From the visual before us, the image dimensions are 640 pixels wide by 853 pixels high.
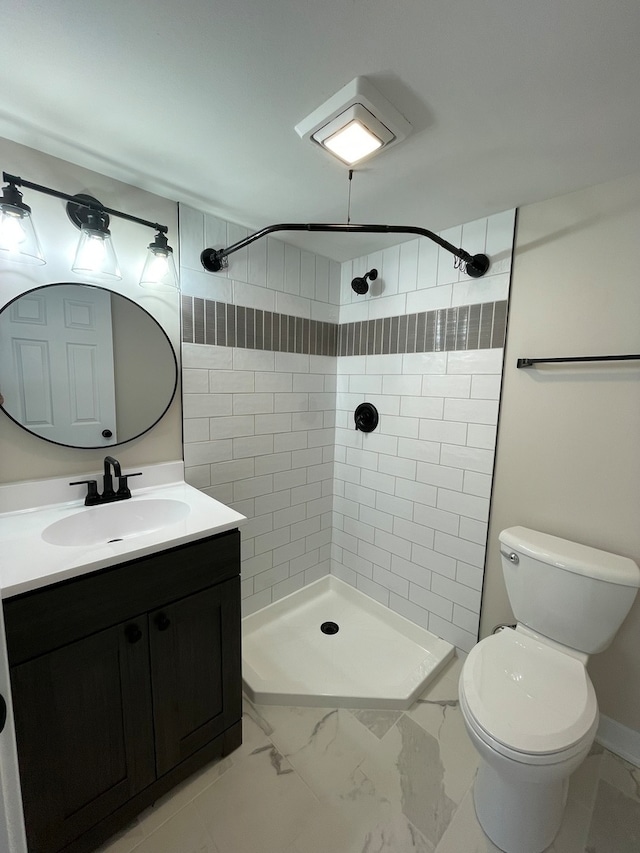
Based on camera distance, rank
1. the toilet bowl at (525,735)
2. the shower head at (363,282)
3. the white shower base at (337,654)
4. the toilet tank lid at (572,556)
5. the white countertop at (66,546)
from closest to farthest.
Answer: the white countertop at (66,546), the toilet bowl at (525,735), the toilet tank lid at (572,556), the white shower base at (337,654), the shower head at (363,282)

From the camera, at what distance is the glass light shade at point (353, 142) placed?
107 cm

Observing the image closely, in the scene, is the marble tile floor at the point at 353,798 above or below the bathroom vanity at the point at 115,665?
below

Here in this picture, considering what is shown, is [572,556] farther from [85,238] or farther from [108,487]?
[85,238]

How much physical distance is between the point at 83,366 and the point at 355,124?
128 cm

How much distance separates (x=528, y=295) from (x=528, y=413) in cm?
52

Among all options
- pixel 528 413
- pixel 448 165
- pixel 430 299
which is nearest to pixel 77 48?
pixel 448 165

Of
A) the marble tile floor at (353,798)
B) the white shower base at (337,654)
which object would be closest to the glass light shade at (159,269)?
the white shower base at (337,654)

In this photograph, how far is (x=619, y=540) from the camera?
1.37m

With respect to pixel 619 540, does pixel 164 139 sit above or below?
above

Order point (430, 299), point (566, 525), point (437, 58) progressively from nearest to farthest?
point (437, 58) < point (566, 525) < point (430, 299)

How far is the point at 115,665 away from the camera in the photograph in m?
1.04

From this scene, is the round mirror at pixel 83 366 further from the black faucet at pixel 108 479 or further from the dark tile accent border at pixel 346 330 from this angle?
the dark tile accent border at pixel 346 330

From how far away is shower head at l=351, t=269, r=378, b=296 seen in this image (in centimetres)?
207

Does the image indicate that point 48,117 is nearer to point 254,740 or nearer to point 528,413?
point 528,413
